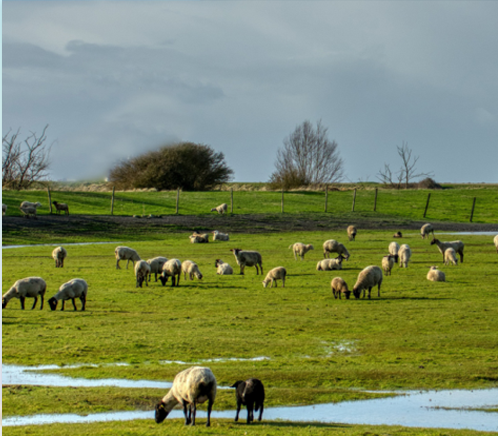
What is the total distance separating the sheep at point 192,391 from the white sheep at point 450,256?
76.5 feet

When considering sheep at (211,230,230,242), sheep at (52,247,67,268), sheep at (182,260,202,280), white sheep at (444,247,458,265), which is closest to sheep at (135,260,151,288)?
sheep at (182,260,202,280)

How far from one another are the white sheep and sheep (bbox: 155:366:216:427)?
23322mm

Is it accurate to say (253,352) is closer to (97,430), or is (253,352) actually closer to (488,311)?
(97,430)

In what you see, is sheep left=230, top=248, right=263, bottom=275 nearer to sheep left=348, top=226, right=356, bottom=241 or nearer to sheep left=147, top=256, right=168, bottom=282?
sheep left=147, top=256, right=168, bottom=282

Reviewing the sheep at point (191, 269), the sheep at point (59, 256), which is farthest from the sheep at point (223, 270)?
the sheep at point (59, 256)

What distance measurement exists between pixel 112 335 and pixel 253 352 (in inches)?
154

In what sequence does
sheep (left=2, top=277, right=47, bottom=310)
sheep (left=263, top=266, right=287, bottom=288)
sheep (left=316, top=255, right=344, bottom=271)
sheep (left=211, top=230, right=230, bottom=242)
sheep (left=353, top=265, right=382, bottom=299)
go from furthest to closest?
sheep (left=211, top=230, right=230, bottom=242), sheep (left=316, top=255, right=344, bottom=271), sheep (left=263, top=266, right=287, bottom=288), sheep (left=353, top=265, right=382, bottom=299), sheep (left=2, top=277, right=47, bottom=310)

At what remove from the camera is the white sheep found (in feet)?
102

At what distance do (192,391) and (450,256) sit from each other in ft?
78.4

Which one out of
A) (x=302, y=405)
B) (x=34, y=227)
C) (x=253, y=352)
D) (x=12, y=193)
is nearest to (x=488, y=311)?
(x=253, y=352)

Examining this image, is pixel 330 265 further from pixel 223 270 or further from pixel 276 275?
pixel 276 275

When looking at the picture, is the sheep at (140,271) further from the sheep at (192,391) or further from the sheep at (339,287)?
the sheep at (192,391)

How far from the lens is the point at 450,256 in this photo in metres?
31.3

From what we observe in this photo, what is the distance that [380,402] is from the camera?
11.9 meters
